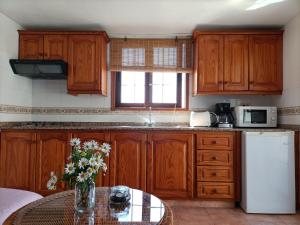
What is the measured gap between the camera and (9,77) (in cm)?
289

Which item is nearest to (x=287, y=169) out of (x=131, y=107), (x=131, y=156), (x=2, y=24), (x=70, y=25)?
(x=131, y=156)

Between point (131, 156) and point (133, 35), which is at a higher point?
point (133, 35)

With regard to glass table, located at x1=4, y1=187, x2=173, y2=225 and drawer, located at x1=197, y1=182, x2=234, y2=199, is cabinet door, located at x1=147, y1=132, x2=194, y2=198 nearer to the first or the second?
drawer, located at x1=197, y1=182, x2=234, y2=199

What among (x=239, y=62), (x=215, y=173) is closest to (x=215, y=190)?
(x=215, y=173)

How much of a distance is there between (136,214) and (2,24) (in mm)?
2719

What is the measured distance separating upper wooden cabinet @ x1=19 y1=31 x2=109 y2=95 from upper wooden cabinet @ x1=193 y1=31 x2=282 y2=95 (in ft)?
4.05

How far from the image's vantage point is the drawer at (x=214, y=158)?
9.03ft

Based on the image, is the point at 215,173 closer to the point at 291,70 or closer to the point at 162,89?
the point at 162,89

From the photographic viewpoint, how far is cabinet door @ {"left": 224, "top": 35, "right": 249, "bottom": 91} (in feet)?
9.92

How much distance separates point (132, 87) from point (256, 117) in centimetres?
166

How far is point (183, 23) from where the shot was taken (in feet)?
9.77

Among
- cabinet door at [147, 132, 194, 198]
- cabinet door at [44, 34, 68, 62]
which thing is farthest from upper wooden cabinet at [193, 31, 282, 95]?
cabinet door at [44, 34, 68, 62]

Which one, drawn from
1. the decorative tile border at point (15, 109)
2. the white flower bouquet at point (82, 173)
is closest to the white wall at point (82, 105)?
the decorative tile border at point (15, 109)

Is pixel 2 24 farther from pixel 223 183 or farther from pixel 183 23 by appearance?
pixel 223 183
